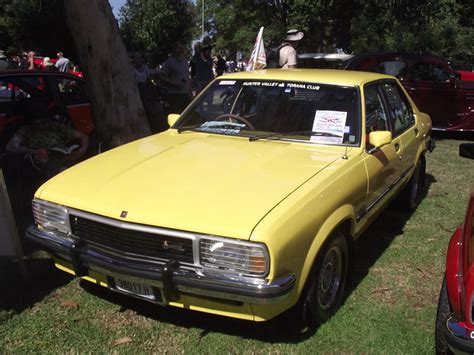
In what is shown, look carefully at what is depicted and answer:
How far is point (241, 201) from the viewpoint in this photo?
9.11 ft

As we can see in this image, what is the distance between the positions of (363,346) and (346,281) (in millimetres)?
597

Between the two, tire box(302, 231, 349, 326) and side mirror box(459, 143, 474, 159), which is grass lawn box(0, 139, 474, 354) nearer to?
tire box(302, 231, 349, 326)

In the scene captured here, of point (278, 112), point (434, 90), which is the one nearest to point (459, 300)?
point (278, 112)

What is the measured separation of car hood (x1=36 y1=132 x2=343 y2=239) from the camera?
A: 105 inches

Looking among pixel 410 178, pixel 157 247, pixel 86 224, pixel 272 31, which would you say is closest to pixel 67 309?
pixel 86 224

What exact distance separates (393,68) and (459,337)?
343 inches

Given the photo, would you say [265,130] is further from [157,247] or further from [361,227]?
[157,247]

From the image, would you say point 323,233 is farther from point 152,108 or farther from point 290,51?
point 152,108

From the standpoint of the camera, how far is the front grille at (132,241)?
8.87 feet

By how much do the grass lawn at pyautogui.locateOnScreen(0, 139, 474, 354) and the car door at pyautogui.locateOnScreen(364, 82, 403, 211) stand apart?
0.66 metres

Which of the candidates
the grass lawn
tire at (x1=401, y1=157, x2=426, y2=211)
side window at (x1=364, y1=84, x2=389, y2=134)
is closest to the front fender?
the grass lawn

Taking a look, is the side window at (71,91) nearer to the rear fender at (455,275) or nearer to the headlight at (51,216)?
the headlight at (51,216)

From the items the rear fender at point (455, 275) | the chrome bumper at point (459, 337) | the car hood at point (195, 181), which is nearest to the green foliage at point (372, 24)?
the car hood at point (195, 181)

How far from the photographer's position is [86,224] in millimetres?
2984
